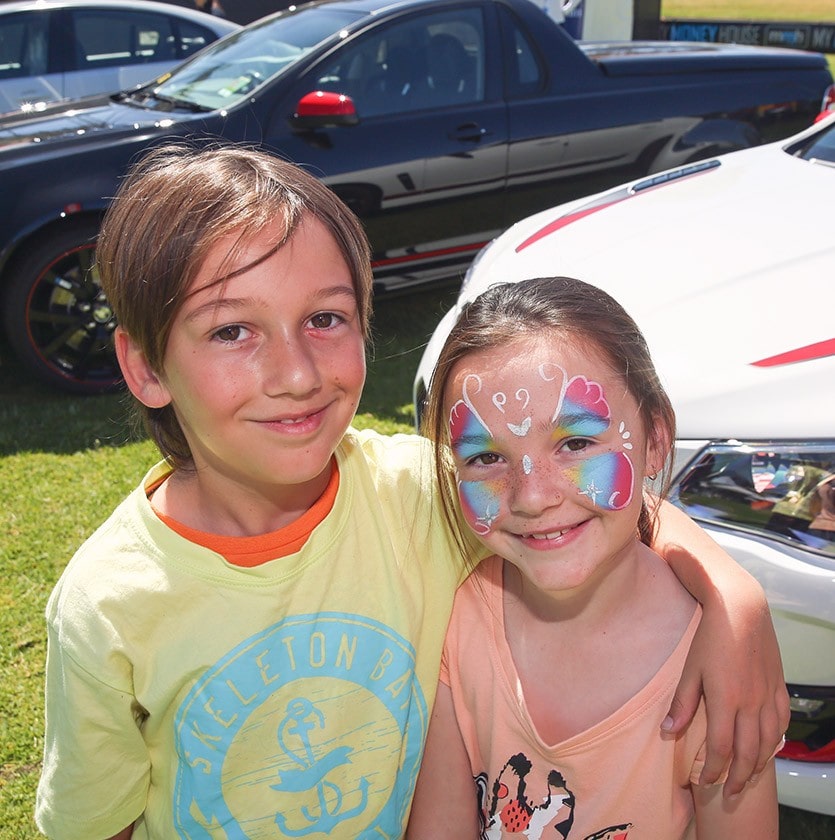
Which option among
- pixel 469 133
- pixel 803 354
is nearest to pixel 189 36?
pixel 469 133

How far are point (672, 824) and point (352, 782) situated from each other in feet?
1.65

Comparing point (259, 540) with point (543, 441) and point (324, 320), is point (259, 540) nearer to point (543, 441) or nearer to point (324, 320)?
point (324, 320)

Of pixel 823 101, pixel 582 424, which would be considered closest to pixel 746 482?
pixel 582 424

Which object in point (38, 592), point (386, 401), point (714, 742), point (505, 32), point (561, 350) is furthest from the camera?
point (505, 32)

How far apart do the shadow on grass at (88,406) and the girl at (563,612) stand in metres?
2.51

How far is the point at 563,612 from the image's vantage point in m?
1.60

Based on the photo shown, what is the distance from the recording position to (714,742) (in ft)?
4.66

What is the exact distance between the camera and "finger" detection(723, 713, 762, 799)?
4.66 feet

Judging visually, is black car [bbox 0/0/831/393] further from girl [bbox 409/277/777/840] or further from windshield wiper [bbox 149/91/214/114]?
girl [bbox 409/277/777/840]

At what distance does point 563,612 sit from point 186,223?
85 centimetres

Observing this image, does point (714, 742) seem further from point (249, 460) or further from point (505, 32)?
point (505, 32)

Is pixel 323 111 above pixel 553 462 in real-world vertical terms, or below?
above

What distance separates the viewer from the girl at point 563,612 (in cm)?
148

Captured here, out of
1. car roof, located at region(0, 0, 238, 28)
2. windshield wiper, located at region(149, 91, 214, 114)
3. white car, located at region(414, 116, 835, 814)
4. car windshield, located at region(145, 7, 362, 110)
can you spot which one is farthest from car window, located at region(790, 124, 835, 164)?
car roof, located at region(0, 0, 238, 28)
